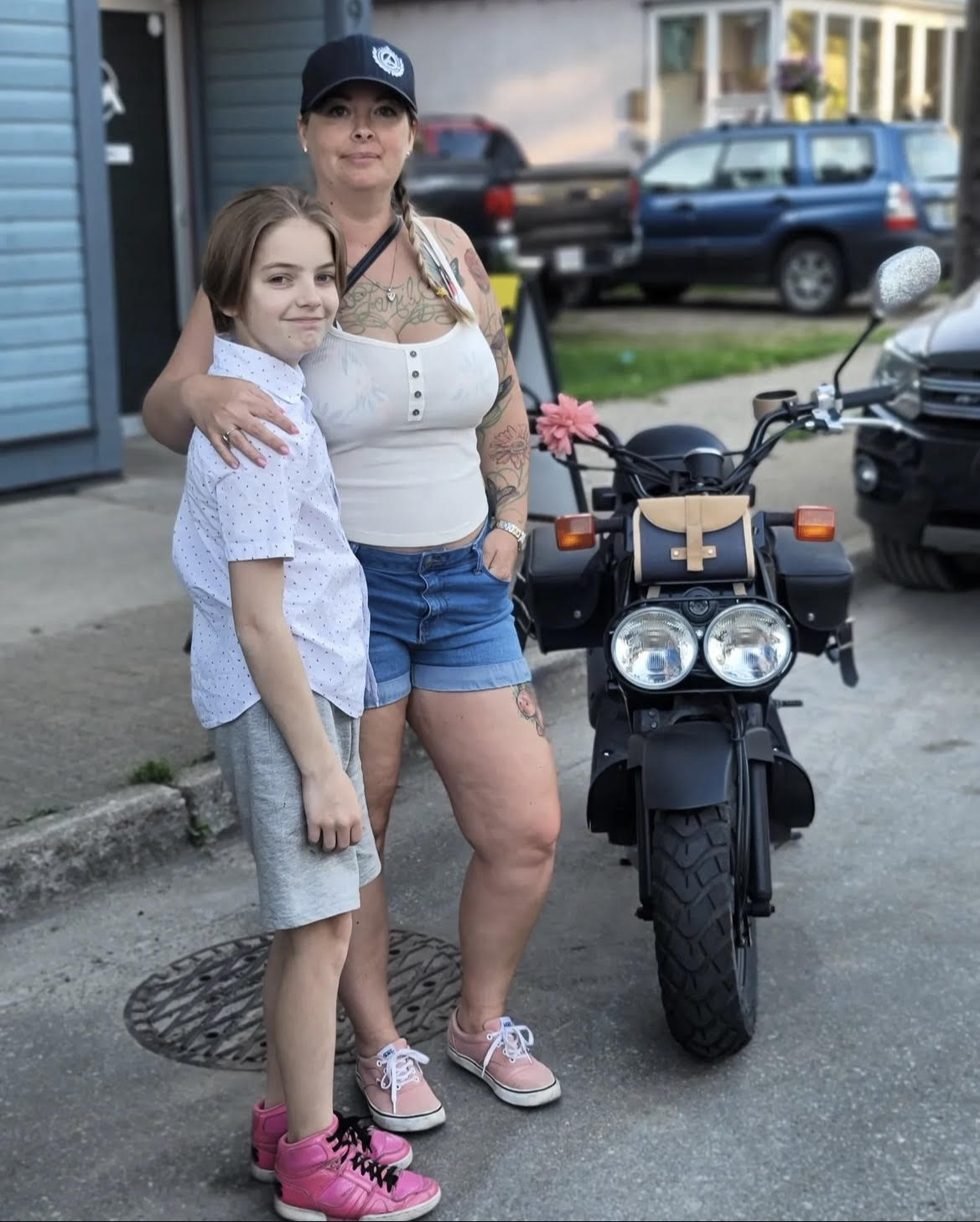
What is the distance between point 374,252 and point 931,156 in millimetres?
15030

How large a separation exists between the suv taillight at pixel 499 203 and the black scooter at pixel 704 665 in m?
12.1

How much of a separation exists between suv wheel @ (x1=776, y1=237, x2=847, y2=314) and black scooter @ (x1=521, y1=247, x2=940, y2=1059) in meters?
13.4

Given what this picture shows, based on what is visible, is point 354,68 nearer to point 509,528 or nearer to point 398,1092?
point 509,528

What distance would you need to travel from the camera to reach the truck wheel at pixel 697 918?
3.37m

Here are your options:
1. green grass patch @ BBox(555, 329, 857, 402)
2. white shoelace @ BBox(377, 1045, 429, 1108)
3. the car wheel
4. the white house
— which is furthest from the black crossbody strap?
the white house

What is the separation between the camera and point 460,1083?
352 centimetres

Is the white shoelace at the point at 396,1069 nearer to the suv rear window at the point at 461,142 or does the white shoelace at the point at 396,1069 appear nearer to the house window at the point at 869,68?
the suv rear window at the point at 461,142

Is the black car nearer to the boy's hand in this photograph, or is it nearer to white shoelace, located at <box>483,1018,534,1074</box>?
white shoelace, located at <box>483,1018,534,1074</box>

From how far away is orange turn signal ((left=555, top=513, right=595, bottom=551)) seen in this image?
3.81 metres

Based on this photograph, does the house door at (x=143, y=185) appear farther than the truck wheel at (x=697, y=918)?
Yes

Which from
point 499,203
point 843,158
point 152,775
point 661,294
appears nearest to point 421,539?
point 152,775

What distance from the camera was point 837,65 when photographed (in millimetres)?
26703

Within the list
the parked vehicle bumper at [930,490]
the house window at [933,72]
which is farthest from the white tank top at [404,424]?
the house window at [933,72]

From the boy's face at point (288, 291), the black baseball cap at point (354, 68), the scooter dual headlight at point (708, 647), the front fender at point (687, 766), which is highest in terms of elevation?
the black baseball cap at point (354, 68)
